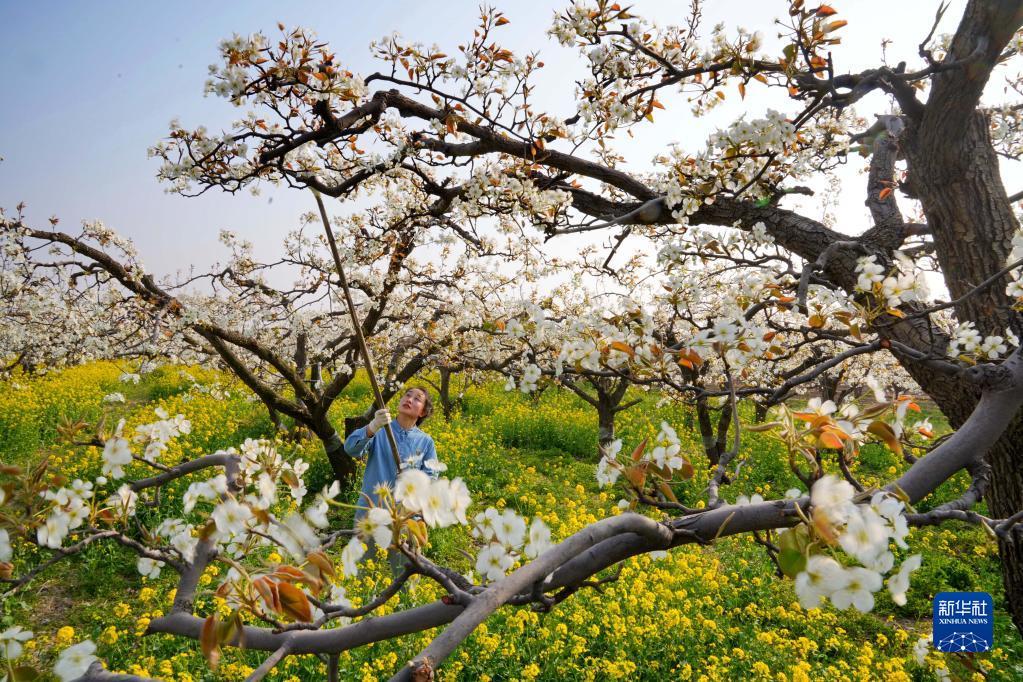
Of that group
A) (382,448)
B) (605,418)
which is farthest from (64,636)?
(605,418)

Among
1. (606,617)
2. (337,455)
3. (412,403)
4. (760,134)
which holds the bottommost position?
(606,617)

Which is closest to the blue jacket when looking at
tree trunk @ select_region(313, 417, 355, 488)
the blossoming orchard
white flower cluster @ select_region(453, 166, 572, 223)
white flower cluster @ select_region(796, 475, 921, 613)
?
the blossoming orchard

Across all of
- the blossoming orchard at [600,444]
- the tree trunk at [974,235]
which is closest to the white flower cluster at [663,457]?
the blossoming orchard at [600,444]

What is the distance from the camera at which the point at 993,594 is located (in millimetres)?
5047

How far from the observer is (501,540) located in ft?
3.71

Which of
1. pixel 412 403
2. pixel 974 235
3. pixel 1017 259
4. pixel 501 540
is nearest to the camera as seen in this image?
pixel 501 540

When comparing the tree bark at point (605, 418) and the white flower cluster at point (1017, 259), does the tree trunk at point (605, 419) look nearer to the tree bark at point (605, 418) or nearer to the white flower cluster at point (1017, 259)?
the tree bark at point (605, 418)

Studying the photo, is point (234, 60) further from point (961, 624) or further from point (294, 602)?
point (961, 624)

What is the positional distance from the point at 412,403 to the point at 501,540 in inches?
133

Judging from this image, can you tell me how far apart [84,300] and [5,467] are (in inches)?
339

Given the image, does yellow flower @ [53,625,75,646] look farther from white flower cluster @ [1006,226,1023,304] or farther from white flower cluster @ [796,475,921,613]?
white flower cluster @ [1006,226,1023,304]

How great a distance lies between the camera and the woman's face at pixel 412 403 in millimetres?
4371

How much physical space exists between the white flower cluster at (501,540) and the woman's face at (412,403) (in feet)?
10.5

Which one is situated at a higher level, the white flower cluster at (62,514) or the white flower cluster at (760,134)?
the white flower cluster at (760,134)
